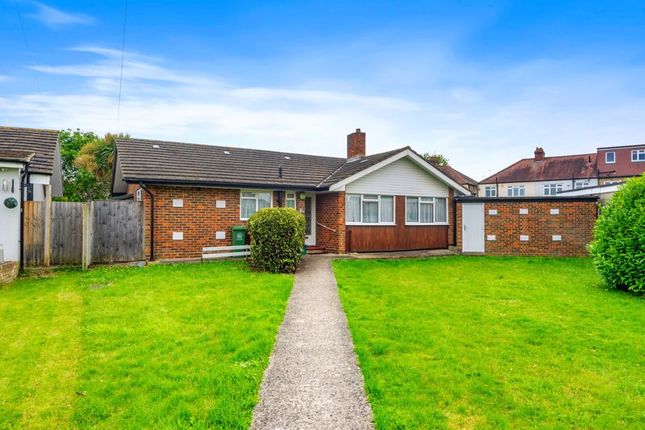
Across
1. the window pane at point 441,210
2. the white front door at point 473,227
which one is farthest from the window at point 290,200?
the white front door at point 473,227

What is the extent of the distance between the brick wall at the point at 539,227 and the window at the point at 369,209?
4.45 m

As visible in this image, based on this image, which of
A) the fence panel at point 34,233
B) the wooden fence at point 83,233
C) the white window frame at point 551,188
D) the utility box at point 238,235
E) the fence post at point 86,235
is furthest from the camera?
the white window frame at point 551,188

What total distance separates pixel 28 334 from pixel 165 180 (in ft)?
24.6

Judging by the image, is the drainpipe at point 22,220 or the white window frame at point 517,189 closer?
the drainpipe at point 22,220

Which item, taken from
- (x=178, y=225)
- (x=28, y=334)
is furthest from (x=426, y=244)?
(x=28, y=334)

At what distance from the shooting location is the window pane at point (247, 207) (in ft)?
47.3

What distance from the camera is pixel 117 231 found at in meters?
12.1

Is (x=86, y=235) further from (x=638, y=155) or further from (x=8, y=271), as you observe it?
(x=638, y=155)

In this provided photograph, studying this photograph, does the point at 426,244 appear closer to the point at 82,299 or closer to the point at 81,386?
the point at 82,299

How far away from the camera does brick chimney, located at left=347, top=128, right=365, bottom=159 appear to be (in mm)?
18781

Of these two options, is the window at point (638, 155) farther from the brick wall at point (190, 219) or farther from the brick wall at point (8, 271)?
the brick wall at point (8, 271)

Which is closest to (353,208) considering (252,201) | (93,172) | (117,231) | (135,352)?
(252,201)

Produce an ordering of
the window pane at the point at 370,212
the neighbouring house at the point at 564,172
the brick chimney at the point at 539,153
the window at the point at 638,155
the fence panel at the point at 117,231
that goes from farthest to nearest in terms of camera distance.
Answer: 1. the brick chimney at the point at 539,153
2. the neighbouring house at the point at 564,172
3. the window at the point at 638,155
4. the window pane at the point at 370,212
5. the fence panel at the point at 117,231

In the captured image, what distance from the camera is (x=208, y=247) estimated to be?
13.3 metres
